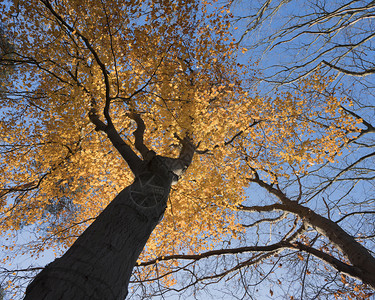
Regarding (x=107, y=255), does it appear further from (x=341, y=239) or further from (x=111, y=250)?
(x=341, y=239)

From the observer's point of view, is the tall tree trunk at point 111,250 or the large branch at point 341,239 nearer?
the tall tree trunk at point 111,250

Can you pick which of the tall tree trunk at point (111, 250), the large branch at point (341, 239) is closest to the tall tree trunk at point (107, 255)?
the tall tree trunk at point (111, 250)

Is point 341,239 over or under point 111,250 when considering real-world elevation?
over

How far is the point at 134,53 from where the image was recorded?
6277mm

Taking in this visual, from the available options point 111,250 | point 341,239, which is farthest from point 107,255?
point 341,239

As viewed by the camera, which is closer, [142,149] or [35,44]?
[142,149]

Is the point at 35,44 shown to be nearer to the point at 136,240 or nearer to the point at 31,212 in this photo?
the point at 31,212

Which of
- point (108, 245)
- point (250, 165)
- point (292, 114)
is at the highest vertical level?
point (292, 114)

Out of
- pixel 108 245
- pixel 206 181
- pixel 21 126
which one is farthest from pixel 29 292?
pixel 21 126

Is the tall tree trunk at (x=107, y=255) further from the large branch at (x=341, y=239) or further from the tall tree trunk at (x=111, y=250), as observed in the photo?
the large branch at (x=341, y=239)

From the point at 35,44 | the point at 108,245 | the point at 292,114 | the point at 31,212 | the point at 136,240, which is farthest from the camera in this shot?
the point at 292,114

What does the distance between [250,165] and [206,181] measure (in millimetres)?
1412

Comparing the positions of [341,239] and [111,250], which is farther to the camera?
[341,239]

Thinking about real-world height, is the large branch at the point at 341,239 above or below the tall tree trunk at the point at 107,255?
above
